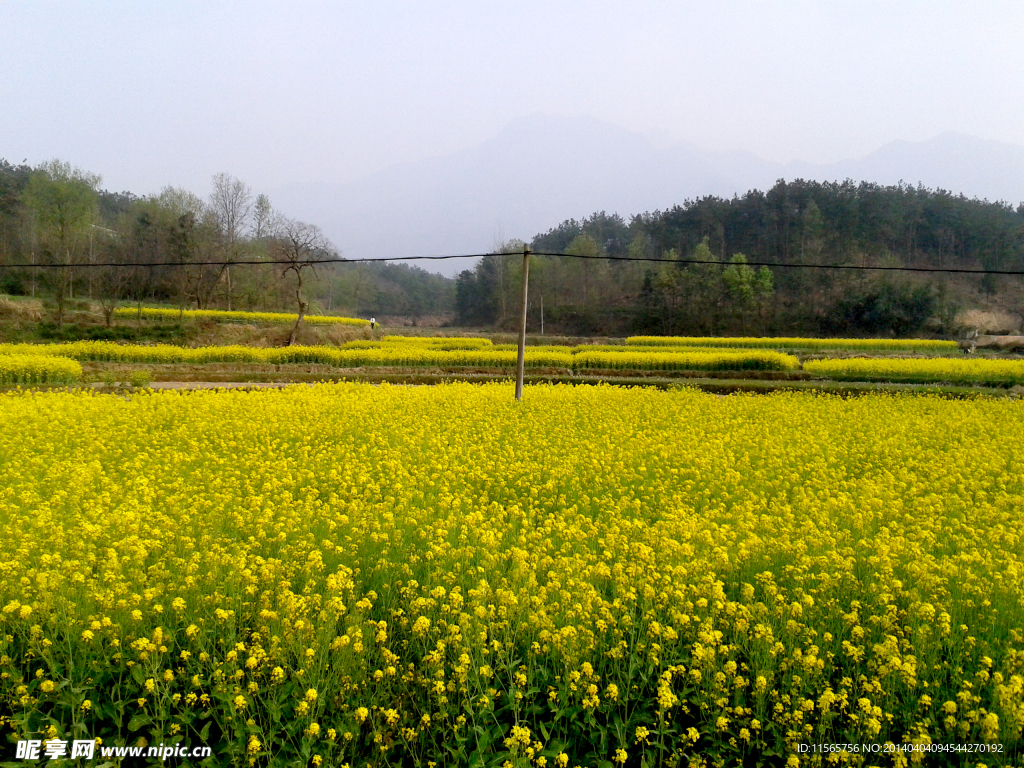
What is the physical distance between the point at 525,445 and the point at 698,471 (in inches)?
88.9

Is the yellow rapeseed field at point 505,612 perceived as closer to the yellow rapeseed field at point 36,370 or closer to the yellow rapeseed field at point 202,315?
the yellow rapeseed field at point 36,370

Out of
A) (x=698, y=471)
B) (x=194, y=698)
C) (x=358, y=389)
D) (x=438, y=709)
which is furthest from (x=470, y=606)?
(x=358, y=389)

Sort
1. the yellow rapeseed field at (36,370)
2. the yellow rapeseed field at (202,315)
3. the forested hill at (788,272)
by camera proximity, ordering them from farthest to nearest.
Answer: the forested hill at (788,272) < the yellow rapeseed field at (202,315) < the yellow rapeseed field at (36,370)

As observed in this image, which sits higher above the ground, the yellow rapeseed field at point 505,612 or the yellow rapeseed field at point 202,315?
the yellow rapeseed field at point 202,315

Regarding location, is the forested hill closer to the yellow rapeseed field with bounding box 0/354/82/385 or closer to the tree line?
the tree line

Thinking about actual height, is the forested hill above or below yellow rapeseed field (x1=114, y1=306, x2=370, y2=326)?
above

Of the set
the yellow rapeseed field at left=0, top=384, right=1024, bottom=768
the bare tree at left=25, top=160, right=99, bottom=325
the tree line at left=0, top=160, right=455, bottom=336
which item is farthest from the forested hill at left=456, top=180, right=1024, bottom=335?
the yellow rapeseed field at left=0, top=384, right=1024, bottom=768

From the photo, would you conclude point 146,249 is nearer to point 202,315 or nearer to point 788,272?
point 202,315

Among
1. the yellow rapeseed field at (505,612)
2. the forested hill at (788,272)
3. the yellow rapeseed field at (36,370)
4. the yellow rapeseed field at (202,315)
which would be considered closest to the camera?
the yellow rapeseed field at (505,612)

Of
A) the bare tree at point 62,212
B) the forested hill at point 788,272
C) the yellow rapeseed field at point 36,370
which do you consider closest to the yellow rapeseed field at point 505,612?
the yellow rapeseed field at point 36,370

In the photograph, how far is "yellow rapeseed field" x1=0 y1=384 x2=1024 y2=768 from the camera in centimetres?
323

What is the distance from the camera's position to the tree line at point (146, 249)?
37.2m

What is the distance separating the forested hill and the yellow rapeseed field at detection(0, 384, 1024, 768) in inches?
1907

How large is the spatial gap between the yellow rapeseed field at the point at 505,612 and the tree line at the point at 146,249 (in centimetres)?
2514
